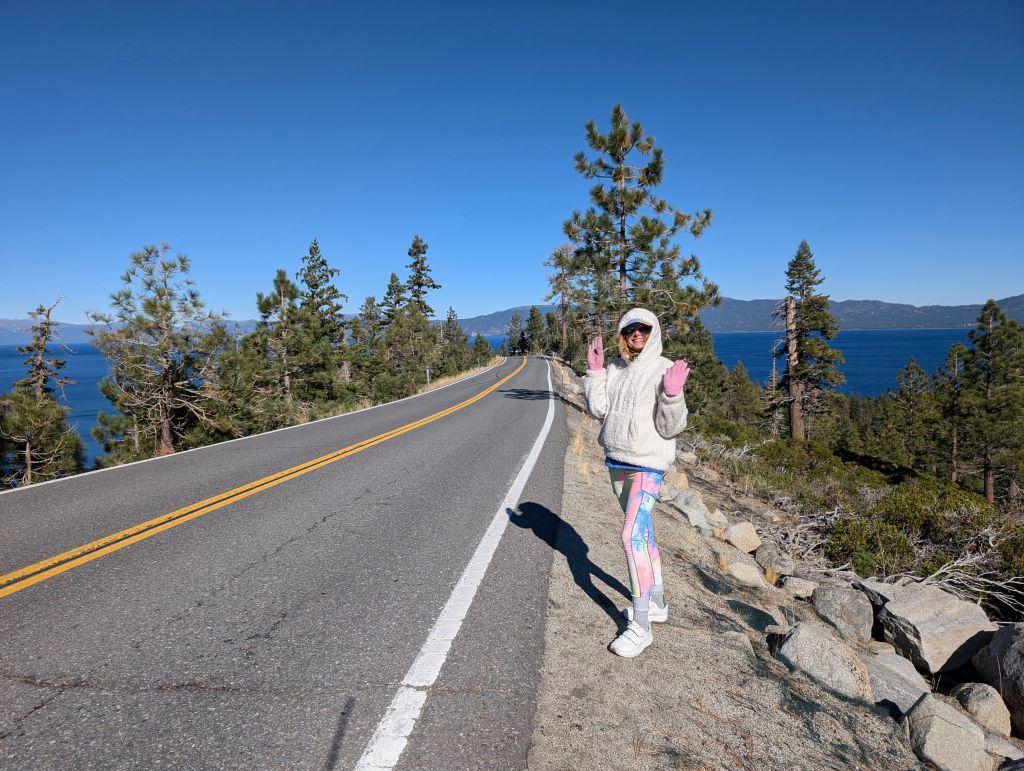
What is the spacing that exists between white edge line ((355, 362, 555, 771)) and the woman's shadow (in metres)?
0.48

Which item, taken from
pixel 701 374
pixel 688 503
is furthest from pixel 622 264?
pixel 701 374

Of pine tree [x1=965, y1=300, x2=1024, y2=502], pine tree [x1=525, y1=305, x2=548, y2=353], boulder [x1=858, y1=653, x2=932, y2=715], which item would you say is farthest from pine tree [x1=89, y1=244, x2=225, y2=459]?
pine tree [x1=525, y1=305, x2=548, y2=353]

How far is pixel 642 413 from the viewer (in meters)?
2.89

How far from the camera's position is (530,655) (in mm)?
2775

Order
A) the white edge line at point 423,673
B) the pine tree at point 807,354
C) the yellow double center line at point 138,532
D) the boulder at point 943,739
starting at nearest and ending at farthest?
the white edge line at point 423,673 < the boulder at point 943,739 < the yellow double center line at point 138,532 < the pine tree at point 807,354

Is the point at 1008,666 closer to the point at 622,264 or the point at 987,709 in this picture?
the point at 987,709

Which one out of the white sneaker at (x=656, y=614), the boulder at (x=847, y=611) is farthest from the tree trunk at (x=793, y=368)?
the white sneaker at (x=656, y=614)

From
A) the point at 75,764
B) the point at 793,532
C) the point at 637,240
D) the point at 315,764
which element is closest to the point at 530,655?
the point at 315,764

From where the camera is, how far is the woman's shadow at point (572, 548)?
3585 mm

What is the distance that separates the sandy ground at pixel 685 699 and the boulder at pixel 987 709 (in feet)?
4.34

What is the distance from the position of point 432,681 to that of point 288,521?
2991 mm

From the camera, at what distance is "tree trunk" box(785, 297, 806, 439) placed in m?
24.8

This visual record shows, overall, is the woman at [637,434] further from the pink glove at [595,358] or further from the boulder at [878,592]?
the boulder at [878,592]

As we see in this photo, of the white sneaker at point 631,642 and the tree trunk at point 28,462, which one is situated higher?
the white sneaker at point 631,642
